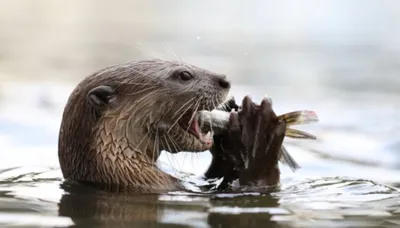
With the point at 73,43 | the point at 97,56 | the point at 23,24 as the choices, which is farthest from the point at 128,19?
the point at 97,56

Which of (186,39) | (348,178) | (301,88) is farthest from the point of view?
(186,39)

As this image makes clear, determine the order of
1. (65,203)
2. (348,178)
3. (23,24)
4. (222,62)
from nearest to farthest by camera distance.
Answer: (65,203) → (348,178) → (222,62) → (23,24)

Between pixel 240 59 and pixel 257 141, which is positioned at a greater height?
pixel 240 59

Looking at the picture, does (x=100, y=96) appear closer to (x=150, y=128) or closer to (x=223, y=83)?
(x=150, y=128)

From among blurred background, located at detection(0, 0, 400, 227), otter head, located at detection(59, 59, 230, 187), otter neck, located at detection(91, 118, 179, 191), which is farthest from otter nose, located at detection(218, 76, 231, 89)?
blurred background, located at detection(0, 0, 400, 227)

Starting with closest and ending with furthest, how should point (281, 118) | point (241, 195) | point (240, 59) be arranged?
point (241, 195), point (281, 118), point (240, 59)

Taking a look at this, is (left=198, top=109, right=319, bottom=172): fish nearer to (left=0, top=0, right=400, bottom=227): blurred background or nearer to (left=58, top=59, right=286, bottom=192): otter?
(left=58, top=59, right=286, bottom=192): otter

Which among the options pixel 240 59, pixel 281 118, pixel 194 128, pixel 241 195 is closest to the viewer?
pixel 241 195

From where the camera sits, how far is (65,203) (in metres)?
4.18

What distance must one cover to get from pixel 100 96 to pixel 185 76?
1.24ft

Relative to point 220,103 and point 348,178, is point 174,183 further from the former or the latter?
point 348,178

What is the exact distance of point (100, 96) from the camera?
4.38 metres

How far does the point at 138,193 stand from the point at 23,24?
29.6 feet

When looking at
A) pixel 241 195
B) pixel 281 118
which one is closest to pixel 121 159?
pixel 241 195
